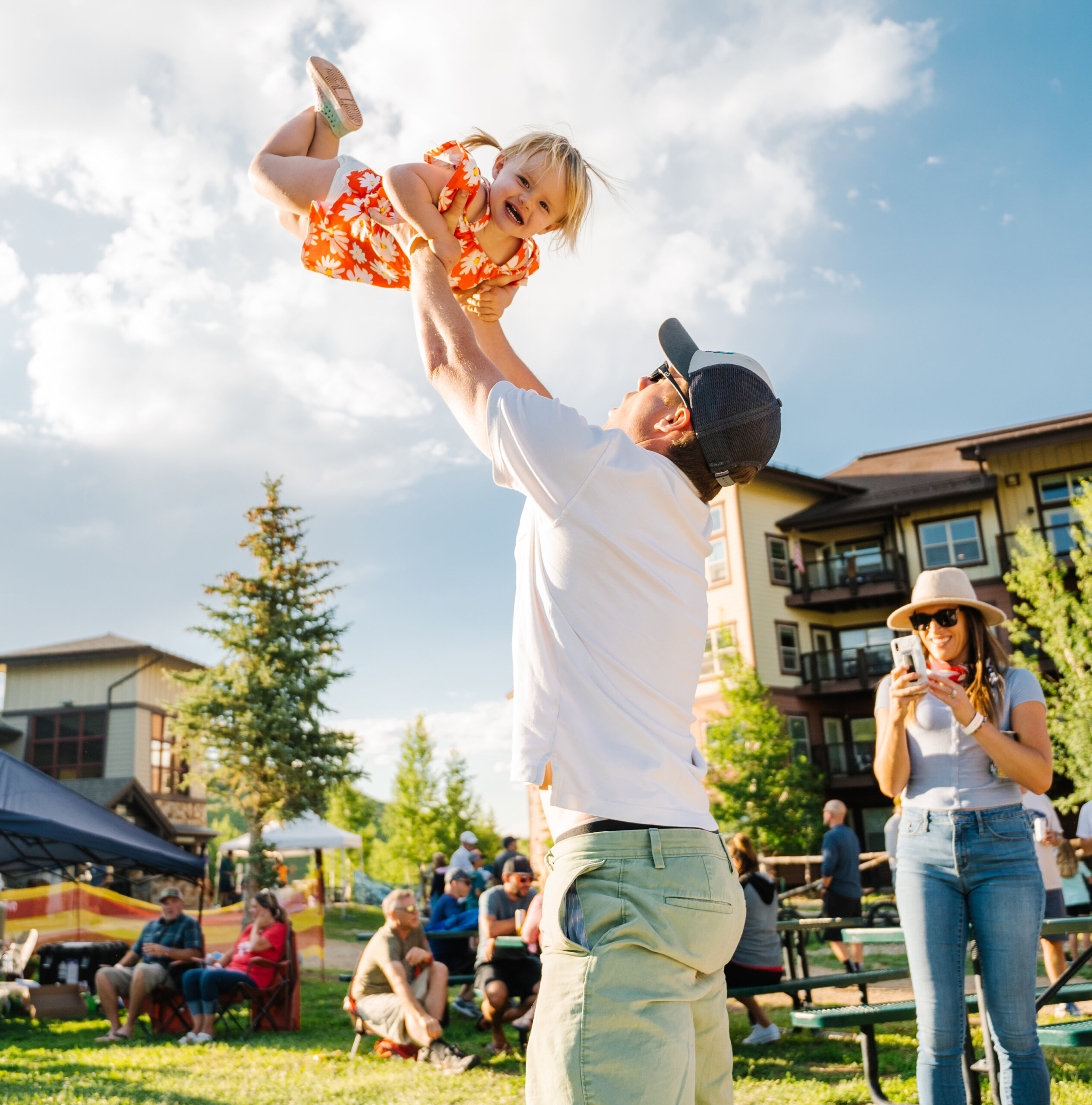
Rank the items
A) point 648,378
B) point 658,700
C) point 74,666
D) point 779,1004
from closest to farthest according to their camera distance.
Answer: point 658,700 < point 648,378 < point 779,1004 < point 74,666

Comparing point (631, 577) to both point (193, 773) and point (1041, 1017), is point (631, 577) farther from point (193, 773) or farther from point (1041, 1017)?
point (193, 773)

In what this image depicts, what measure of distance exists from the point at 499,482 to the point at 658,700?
54 centimetres

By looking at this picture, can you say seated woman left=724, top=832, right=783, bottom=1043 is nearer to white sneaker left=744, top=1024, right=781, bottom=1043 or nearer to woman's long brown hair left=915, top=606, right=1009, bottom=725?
white sneaker left=744, top=1024, right=781, bottom=1043

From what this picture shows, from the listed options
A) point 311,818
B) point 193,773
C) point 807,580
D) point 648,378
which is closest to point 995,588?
point 807,580

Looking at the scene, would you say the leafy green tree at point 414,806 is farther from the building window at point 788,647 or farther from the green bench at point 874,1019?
the green bench at point 874,1019

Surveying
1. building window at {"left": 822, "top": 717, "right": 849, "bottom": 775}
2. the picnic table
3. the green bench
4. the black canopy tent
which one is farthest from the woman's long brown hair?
building window at {"left": 822, "top": 717, "right": 849, "bottom": 775}

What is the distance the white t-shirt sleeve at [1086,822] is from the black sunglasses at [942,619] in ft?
28.0

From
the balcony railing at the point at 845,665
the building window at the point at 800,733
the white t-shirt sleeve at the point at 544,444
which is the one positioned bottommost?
the white t-shirt sleeve at the point at 544,444

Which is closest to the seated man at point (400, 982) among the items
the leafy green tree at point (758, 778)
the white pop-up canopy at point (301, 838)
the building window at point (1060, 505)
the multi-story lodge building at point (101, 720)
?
the leafy green tree at point (758, 778)

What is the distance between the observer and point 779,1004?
1066cm

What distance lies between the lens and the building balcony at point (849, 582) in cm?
3444

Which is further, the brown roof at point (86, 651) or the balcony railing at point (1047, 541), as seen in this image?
the brown roof at point (86, 651)

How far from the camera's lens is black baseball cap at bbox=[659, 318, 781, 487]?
2.07 metres

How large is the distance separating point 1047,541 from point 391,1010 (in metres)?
28.1
